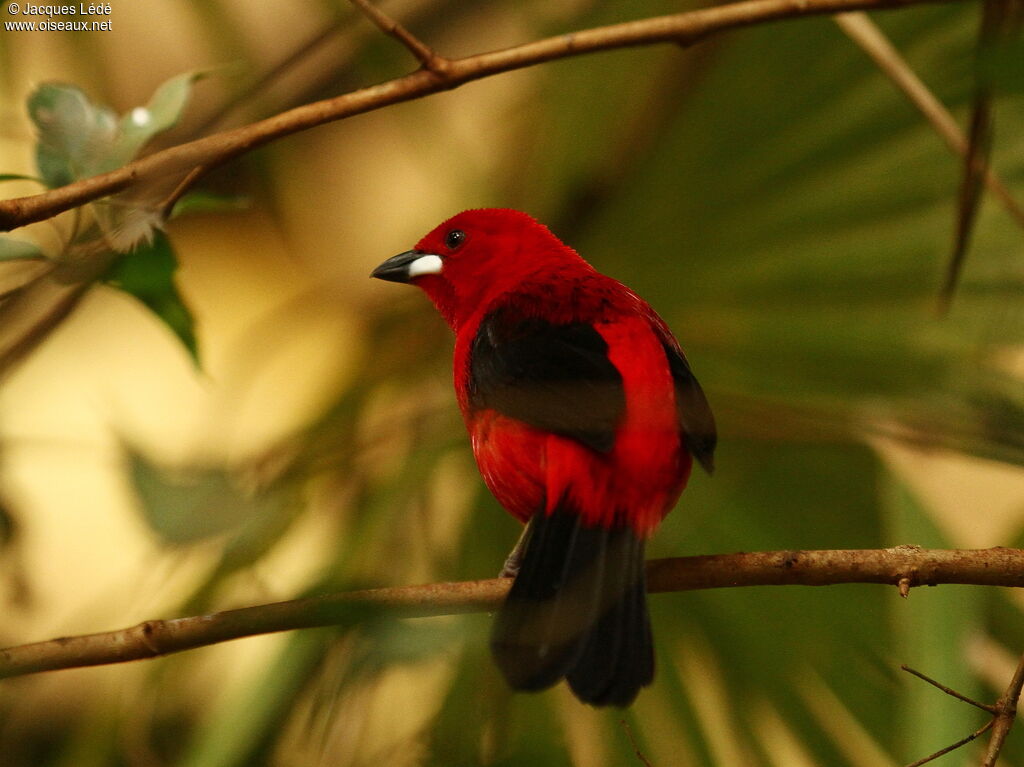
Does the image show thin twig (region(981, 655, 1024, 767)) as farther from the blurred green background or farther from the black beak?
the black beak

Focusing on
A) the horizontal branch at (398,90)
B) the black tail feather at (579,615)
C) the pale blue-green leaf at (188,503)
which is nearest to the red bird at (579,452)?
the black tail feather at (579,615)

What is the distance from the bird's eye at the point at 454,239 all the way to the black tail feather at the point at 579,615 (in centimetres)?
100

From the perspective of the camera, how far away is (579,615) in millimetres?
1757

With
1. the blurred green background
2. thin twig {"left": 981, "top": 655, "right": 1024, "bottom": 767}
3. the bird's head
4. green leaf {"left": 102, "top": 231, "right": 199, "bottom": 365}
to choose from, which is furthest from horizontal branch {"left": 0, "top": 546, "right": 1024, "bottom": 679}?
the bird's head

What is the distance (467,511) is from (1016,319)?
1.38 meters

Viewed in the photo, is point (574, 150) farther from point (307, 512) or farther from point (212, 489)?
point (212, 489)

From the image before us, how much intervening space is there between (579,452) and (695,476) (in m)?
0.77

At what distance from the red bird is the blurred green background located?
5.1 inches

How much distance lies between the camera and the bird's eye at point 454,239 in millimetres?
2764

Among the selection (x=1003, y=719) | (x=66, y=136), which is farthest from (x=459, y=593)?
(x=66, y=136)

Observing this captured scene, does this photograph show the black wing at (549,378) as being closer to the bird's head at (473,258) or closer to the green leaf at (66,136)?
the bird's head at (473,258)

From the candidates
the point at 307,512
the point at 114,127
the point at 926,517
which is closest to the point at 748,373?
the point at 926,517

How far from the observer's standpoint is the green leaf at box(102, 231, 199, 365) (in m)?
1.55

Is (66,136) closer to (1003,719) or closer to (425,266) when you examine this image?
(425,266)
